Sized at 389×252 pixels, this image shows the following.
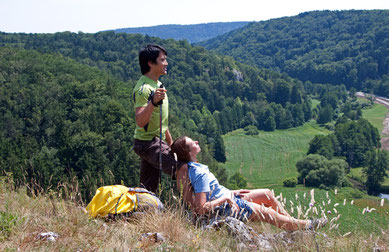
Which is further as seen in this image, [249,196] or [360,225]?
[249,196]

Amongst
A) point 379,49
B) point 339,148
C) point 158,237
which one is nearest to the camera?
point 158,237

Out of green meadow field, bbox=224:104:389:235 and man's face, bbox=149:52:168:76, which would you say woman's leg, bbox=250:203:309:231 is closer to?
man's face, bbox=149:52:168:76

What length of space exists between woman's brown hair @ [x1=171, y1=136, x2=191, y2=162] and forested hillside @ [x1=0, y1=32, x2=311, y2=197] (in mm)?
802

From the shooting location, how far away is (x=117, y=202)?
425 cm

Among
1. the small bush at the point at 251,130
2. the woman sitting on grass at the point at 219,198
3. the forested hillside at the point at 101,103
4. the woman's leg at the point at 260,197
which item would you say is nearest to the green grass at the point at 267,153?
the small bush at the point at 251,130

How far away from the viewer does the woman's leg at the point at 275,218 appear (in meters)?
4.15

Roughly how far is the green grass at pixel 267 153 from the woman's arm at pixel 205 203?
223 feet

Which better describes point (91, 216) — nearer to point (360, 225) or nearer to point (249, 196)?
point (249, 196)

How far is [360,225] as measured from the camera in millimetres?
4320

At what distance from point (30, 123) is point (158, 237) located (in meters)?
58.7

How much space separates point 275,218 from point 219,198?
63cm

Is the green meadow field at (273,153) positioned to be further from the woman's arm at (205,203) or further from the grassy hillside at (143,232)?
the grassy hillside at (143,232)

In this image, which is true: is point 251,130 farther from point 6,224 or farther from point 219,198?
point 6,224

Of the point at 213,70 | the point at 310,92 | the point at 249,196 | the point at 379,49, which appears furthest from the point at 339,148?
the point at 379,49
